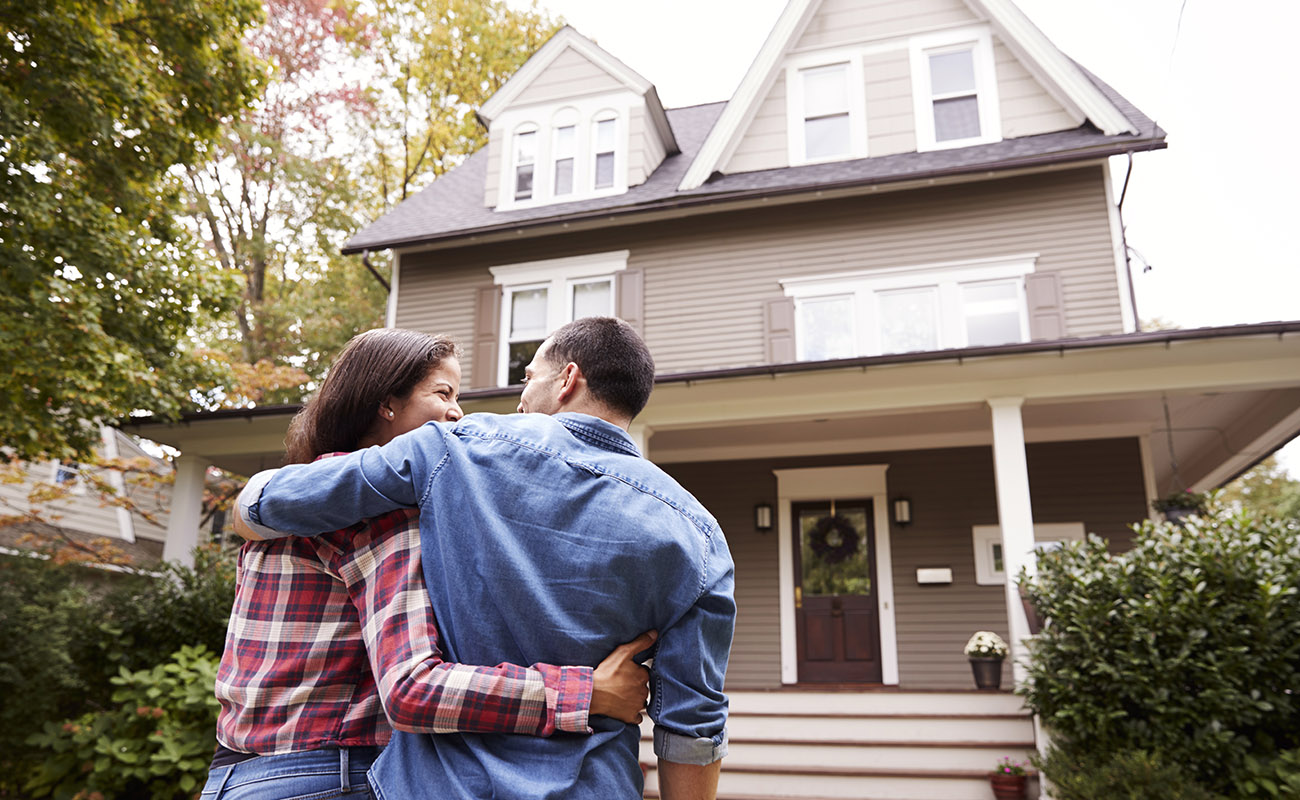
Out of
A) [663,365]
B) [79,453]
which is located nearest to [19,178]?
[79,453]

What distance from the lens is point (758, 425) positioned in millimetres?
8992

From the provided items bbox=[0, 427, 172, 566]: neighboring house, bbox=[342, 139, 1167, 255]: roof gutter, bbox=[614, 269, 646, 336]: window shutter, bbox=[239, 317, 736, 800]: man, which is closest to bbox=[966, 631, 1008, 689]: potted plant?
bbox=[342, 139, 1167, 255]: roof gutter

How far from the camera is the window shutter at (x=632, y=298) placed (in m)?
11.0

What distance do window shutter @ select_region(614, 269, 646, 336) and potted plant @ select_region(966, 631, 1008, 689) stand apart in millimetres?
5273

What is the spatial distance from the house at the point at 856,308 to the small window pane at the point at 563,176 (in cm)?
5

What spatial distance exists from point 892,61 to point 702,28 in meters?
9.29

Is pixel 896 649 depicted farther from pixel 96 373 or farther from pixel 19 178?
pixel 19 178

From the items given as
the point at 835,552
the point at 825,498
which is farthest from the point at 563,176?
the point at 835,552

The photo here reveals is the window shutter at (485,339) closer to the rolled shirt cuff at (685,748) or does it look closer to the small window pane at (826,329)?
the small window pane at (826,329)

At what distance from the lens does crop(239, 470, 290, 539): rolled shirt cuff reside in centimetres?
146

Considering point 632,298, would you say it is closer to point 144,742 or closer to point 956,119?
point 956,119

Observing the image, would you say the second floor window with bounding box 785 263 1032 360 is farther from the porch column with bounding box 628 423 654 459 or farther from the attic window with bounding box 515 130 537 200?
the attic window with bounding box 515 130 537 200

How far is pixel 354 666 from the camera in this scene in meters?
1.51

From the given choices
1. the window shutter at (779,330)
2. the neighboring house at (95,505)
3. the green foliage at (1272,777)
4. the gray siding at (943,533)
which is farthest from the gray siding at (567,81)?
the green foliage at (1272,777)
